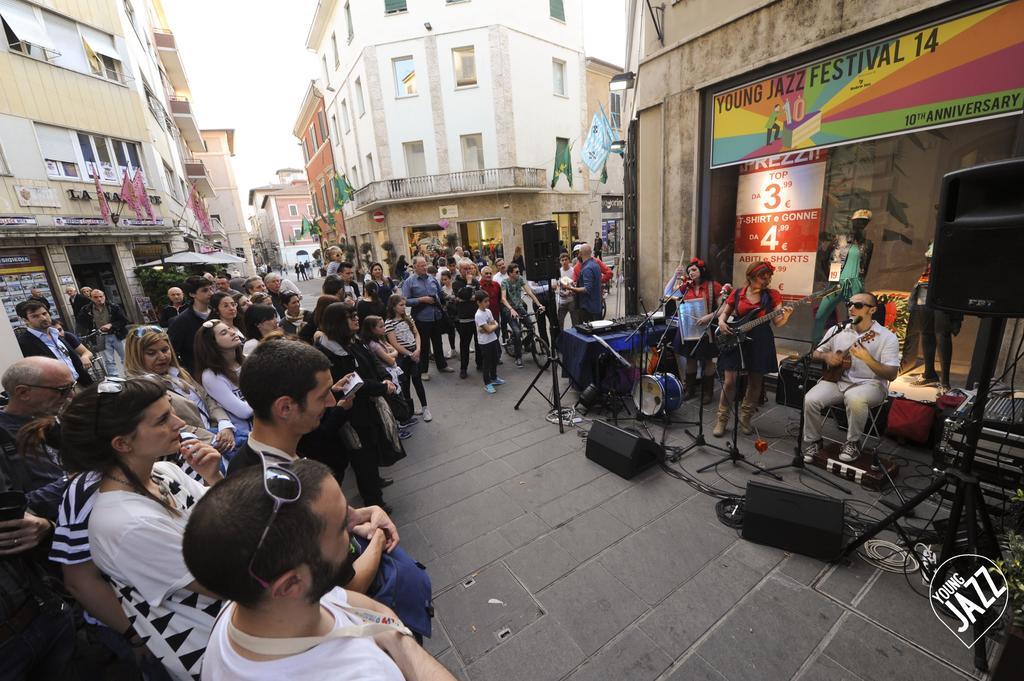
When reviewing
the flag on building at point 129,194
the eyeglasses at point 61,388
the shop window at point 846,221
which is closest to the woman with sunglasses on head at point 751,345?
the shop window at point 846,221

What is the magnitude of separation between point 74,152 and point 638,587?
1830 centimetres

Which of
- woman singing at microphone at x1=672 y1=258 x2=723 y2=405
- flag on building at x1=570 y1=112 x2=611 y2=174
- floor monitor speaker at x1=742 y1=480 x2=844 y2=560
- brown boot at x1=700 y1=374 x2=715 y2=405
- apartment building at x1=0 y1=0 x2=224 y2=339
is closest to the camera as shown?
floor monitor speaker at x1=742 y1=480 x2=844 y2=560

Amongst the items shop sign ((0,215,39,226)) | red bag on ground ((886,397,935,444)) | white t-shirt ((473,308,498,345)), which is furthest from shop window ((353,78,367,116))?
red bag on ground ((886,397,935,444))

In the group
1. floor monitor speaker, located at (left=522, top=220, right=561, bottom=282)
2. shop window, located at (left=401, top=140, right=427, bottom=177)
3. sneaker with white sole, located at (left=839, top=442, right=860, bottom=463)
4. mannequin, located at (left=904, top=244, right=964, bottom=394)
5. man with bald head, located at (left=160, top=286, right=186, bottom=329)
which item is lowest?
sneaker with white sole, located at (left=839, top=442, right=860, bottom=463)

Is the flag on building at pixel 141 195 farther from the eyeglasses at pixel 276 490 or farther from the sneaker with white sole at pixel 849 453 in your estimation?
the sneaker with white sole at pixel 849 453

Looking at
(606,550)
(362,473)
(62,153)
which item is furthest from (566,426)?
(62,153)

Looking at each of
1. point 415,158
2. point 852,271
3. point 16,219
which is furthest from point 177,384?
point 415,158

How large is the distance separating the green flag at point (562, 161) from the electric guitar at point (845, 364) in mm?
13981

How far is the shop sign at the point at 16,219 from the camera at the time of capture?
1041cm

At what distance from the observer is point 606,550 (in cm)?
310

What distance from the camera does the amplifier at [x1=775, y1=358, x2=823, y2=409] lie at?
486cm

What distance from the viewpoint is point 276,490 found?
1011mm

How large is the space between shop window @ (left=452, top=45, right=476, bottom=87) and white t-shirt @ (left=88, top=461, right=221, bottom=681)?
72.4 ft

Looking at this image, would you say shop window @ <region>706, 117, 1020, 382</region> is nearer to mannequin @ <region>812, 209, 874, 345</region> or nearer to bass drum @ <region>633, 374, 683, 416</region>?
mannequin @ <region>812, 209, 874, 345</region>
